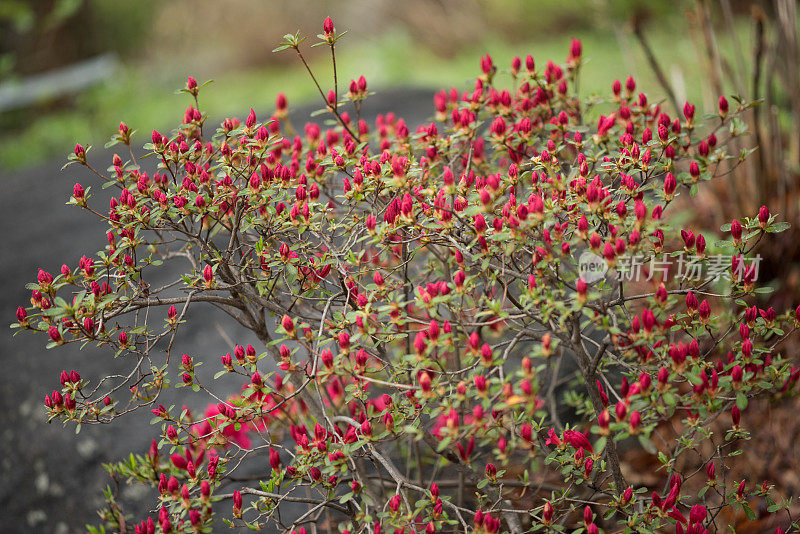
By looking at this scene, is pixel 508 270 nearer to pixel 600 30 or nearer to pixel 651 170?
pixel 651 170

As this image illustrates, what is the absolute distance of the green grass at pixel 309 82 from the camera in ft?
20.7

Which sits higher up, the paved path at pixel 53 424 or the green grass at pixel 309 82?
the green grass at pixel 309 82

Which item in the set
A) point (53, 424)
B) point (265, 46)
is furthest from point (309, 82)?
point (53, 424)

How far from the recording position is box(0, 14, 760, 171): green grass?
6320 mm

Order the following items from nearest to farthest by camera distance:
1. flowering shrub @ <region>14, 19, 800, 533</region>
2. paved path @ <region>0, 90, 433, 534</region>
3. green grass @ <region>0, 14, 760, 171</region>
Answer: flowering shrub @ <region>14, 19, 800, 533</region> → paved path @ <region>0, 90, 433, 534</region> → green grass @ <region>0, 14, 760, 171</region>

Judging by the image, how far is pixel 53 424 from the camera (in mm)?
2730

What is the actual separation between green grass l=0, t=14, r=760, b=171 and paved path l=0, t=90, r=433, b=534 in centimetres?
232

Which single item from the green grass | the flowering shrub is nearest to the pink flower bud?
the flowering shrub

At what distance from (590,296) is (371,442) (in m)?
0.57

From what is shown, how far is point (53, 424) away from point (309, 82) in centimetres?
612

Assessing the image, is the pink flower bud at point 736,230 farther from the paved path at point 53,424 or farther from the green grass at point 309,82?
the green grass at point 309,82

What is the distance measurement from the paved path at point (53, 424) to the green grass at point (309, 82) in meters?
2.32

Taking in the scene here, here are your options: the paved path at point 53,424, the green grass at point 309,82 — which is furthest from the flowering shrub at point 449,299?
the green grass at point 309,82

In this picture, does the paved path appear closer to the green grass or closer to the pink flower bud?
the pink flower bud
